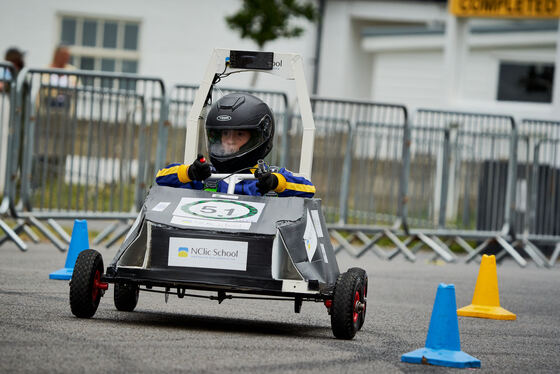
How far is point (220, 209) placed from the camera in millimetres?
7133

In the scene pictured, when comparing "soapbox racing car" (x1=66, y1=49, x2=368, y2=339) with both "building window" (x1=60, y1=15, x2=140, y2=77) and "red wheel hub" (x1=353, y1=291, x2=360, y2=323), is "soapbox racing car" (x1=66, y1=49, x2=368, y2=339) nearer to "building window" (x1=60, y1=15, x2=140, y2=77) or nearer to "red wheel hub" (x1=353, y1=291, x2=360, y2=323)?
"red wheel hub" (x1=353, y1=291, x2=360, y2=323)

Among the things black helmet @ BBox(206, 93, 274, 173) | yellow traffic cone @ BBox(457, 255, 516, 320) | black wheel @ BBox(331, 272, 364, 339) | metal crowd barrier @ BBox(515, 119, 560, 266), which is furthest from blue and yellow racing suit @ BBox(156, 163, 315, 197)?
metal crowd barrier @ BBox(515, 119, 560, 266)

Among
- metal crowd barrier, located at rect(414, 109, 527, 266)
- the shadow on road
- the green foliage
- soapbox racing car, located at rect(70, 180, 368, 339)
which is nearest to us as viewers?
soapbox racing car, located at rect(70, 180, 368, 339)

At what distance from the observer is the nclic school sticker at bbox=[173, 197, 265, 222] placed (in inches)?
277

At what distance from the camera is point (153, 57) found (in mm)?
28281

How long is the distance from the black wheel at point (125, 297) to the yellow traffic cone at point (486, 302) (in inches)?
108

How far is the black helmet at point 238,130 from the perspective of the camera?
7.62m

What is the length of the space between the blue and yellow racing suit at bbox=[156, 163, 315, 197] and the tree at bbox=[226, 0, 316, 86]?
17.4 m

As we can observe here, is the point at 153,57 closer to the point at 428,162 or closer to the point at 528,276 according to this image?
the point at 428,162

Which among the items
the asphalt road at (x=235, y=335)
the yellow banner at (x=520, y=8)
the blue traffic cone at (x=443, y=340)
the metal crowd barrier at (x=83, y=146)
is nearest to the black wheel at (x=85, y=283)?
the asphalt road at (x=235, y=335)

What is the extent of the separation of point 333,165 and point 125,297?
7.44 meters

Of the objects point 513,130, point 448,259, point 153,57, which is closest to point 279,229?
point 448,259

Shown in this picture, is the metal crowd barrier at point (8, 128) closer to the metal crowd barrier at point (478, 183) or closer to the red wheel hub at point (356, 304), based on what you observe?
the metal crowd barrier at point (478, 183)

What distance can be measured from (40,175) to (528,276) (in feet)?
18.7
